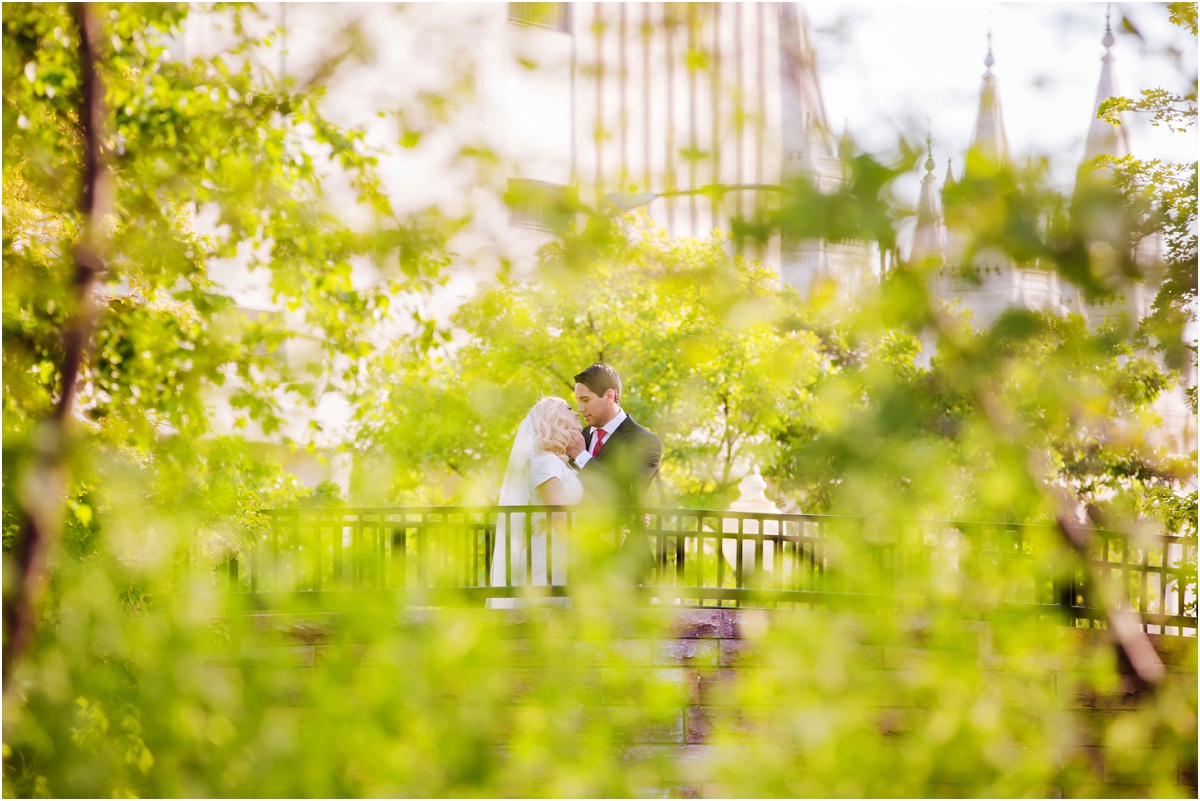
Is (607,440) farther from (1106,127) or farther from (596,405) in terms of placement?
(1106,127)

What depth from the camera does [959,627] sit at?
1.94 metres

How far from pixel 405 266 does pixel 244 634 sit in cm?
153

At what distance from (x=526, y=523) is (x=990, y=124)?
4.05 meters

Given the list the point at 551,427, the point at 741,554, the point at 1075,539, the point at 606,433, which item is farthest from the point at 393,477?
the point at 741,554

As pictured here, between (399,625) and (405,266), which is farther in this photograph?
(405,266)

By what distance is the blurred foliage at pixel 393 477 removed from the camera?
1.82 metres

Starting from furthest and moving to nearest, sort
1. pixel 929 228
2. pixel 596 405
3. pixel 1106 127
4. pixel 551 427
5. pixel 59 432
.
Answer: pixel 596 405, pixel 551 427, pixel 1106 127, pixel 59 432, pixel 929 228

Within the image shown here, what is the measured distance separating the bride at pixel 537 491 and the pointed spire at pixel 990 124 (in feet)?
10.5

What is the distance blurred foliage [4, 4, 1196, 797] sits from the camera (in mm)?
1817

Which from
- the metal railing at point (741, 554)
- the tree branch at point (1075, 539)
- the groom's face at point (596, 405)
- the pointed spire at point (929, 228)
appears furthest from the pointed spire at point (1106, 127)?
the groom's face at point (596, 405)

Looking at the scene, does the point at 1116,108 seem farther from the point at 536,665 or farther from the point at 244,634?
the point at 244,634

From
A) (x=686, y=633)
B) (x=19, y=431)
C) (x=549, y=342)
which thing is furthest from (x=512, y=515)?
(x=549, y=342)

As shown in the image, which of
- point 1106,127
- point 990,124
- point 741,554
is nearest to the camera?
point 990,124

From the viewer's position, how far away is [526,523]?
6.00 m
